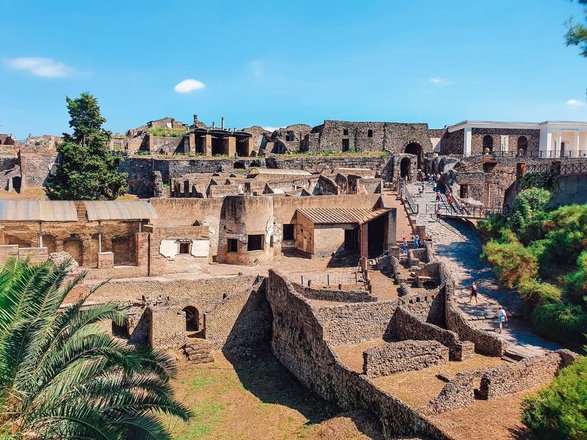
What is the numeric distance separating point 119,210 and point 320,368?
39.8ft

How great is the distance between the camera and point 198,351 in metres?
19.2

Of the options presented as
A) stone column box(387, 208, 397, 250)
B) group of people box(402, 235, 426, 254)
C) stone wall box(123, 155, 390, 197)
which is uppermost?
stone wall box(123, 155, 390, 197)

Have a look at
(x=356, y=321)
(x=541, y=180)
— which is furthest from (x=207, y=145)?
(x=356, y=321)

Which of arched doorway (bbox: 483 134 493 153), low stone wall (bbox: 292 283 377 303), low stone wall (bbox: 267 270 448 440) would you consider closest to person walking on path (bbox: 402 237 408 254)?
low stone wall (bbox: 292 283 377 303)

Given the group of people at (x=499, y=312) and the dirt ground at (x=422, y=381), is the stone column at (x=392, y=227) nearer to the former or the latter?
the group of people at (x=499, y=312)

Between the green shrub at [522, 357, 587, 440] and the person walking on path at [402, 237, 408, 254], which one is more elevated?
the person walking on path at [402, 237, 408, 254]

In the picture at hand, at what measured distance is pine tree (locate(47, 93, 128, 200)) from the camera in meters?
32.1

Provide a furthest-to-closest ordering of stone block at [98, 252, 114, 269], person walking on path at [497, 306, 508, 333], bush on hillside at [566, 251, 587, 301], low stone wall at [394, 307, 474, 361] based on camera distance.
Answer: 1. stone block at [98, 252, 114, 269]
2. bush on hillside at [566, 251, 587, 301]
3. person walking on path at [497, 306, 508, 333]
4. low stone wall at [394, 307, 474, 361]

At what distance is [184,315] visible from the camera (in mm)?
19844

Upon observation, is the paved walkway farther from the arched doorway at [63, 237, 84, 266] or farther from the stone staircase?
the arched doorway at [63, 237, 84, 266]

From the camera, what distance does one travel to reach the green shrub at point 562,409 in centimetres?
896

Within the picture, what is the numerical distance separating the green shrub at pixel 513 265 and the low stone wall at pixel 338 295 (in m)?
5.88

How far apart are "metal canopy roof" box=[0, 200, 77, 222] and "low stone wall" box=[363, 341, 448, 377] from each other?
14058 millimetres

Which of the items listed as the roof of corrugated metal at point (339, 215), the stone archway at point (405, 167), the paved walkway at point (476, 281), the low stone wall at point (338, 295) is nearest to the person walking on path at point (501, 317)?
the paved walkway at point (476, 281)
